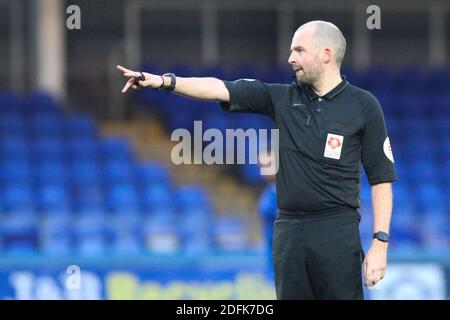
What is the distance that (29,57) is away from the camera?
1641 cm

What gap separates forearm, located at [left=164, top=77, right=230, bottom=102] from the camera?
5418 mm

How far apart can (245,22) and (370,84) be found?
87.0 inches

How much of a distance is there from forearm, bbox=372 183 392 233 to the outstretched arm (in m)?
0.88

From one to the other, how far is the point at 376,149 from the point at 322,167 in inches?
11.7

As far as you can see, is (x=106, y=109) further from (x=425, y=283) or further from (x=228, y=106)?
(x=228, y=106)

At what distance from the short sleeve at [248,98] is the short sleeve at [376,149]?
1.61 feet

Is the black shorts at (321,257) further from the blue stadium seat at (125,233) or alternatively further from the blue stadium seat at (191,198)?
the blue stadium seat at (191,198)

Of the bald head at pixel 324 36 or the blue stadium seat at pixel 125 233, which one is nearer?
the bald head at pixel 324 36

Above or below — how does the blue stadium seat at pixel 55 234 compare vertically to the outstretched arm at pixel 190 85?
below

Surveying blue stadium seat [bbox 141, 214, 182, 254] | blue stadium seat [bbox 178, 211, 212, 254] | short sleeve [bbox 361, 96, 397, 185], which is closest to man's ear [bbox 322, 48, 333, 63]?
short sleeve [bbox 361, 96, 397, 185]

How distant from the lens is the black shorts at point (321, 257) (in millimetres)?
5391

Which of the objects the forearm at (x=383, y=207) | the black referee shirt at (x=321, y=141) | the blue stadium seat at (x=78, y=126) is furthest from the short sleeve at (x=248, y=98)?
the blue stadium seat at (x=78, y=126)
